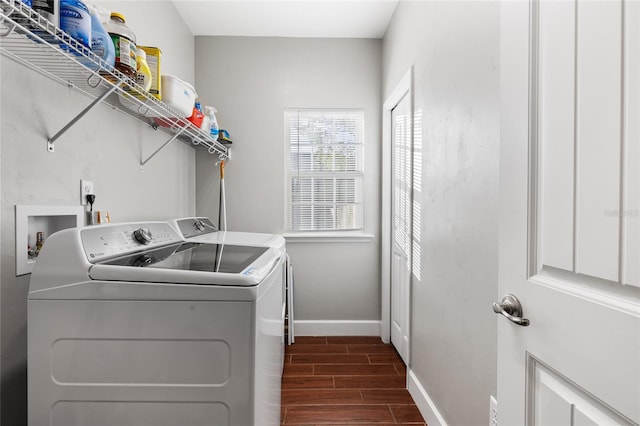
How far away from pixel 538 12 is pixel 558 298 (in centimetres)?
60

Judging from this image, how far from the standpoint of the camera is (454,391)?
59.0 inches

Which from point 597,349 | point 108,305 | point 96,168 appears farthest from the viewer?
point 96,168

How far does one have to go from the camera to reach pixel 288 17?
2594 mm

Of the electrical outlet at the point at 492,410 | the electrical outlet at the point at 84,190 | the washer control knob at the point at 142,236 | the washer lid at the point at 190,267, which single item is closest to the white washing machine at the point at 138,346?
the washer lid at the point at 190,267

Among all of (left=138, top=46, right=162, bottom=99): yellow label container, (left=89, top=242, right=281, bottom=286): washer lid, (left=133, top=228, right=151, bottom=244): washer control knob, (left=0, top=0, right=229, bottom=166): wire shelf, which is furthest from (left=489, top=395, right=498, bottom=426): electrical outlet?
(left=138, top=46, right=162, bottom=99): yellow label container

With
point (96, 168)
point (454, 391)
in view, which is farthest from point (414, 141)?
point (96, 168)

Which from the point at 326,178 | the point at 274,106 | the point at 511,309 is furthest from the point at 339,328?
the point at 511,309

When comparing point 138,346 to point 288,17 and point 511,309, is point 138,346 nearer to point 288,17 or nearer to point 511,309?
point 511,309

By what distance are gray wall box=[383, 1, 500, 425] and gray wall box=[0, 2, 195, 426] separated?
Answer: 5.03ft

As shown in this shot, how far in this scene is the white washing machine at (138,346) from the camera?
916mm

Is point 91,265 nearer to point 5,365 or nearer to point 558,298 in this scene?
point 5,365

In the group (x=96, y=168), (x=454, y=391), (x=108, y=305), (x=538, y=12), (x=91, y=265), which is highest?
(x=538, y=12)

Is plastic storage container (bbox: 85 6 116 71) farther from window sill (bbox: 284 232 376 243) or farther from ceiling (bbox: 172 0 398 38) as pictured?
window sill (bbox: 284 232 376 243)

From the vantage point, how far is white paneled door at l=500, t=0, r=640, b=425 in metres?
0.54
